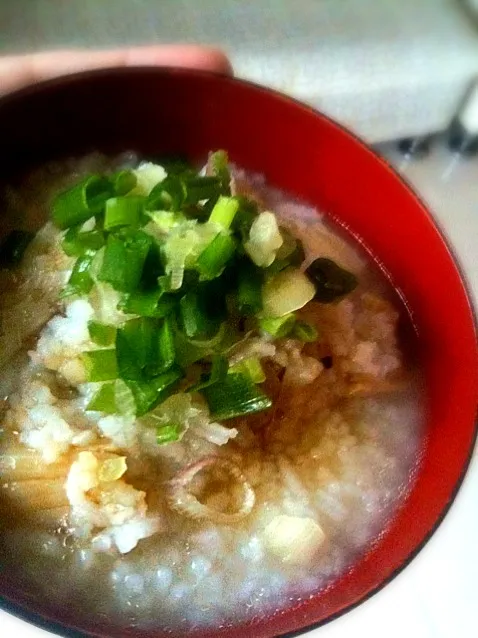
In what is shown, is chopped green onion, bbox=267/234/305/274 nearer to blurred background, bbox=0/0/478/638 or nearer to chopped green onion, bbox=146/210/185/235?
chopped green onion, bbox=146/210/185/235

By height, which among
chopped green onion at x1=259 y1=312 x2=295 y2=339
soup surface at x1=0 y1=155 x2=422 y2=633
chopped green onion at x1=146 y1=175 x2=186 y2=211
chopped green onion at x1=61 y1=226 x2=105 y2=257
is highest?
chopped green onion at x1=146 y1=175 x2=186 y2=211

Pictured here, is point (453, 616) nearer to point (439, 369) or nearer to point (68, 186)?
point (439, 369)

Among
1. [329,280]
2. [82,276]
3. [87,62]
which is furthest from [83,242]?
[87,62]

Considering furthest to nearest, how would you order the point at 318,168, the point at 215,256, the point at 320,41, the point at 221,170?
1. the point at 320,41
2. the point at 318,168
3. the point at 221,170
4. the point at 215,256

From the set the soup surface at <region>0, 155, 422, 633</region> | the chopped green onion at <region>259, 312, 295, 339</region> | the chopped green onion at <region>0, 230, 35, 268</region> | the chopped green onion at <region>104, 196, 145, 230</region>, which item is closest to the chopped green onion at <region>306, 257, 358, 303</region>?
the soup surface at <region>0, 155, 422, 633</region>

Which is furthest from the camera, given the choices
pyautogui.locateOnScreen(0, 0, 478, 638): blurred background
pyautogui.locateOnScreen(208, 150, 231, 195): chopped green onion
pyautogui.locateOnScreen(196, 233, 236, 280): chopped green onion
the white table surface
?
pyautogui.locateOnScreen(0, 0, 478, 638): blurred background

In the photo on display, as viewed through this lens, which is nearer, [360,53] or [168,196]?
[168,196]

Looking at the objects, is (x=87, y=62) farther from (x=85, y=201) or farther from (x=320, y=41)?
(x=320, y=41)
